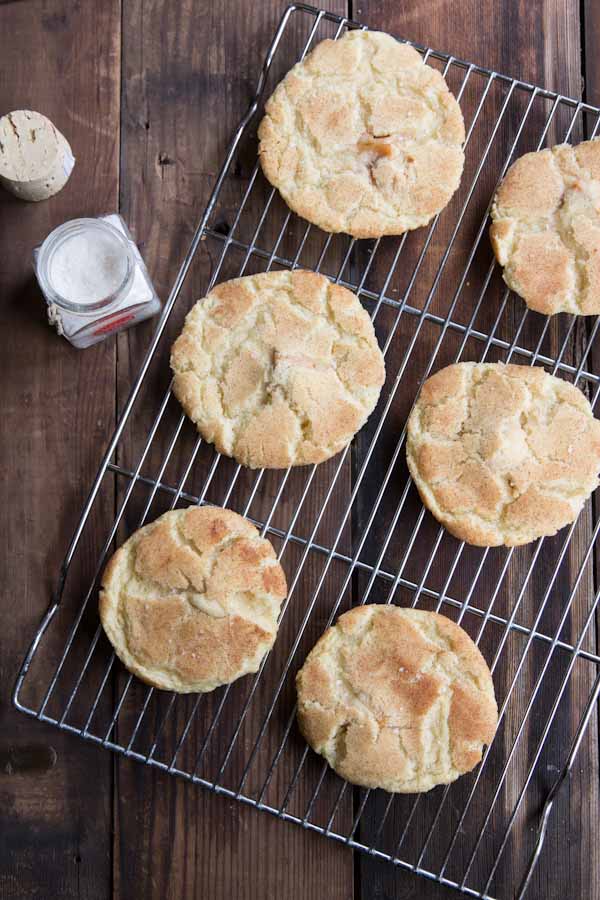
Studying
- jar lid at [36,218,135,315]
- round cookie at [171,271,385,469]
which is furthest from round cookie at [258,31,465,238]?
jar lid at [36,218,135,315]

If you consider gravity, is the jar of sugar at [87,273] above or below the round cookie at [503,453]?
above

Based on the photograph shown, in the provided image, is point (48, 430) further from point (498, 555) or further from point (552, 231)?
point (552, 231)

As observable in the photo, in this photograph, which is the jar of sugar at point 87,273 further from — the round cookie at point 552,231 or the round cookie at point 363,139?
the round cookie at point 552,231

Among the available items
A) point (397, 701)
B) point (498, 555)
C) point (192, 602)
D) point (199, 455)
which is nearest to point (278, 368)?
point (199, 455)

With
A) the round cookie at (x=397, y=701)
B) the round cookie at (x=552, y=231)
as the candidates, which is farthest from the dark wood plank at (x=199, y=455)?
the round cookie at (x=552, y=231)

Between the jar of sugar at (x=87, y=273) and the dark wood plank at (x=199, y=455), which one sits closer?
the jar of sugar at (x=87, y=273)

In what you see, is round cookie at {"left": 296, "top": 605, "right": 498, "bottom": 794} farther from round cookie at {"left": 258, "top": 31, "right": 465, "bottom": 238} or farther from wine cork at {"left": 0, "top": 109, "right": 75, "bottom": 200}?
wine cork at {"left": 0, "top": 109, "right": 75, "bottom": 200}
